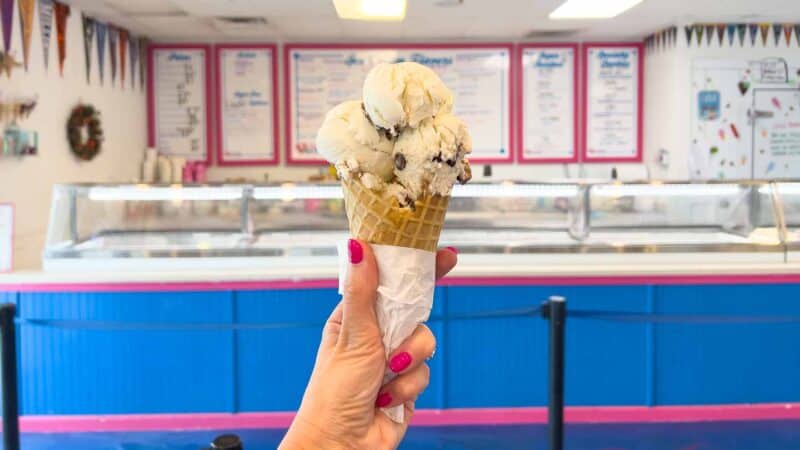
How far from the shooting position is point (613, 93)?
24.0 feet

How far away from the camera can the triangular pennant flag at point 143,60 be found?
6914 mm

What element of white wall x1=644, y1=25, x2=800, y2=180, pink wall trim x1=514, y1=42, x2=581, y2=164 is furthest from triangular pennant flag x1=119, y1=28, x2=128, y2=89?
white wall x1=644, y1=25, x2=800, y2=180

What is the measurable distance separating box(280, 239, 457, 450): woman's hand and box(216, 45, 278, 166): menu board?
6.22m

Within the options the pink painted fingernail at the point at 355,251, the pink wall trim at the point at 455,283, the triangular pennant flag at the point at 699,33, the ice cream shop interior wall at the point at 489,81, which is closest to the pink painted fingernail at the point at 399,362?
the pink painted fingernail at the point at 355,251

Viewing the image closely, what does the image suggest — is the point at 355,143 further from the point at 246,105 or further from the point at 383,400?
the point at 246,105

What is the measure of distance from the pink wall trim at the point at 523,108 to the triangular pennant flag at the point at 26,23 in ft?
13.8

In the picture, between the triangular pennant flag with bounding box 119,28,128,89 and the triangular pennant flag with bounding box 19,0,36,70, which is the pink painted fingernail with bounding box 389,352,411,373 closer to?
the triangular pennant flag with bounding box 19,0,36,70

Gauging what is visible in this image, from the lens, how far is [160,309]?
3619mm

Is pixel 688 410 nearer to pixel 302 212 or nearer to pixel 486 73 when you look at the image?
pixel 302 212

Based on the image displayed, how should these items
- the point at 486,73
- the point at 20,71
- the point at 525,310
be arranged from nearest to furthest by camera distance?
1. the point at 525,310
2. the point at 20,71
3. the point at 486,73

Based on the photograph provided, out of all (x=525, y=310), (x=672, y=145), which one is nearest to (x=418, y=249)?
(x=525, y=310)

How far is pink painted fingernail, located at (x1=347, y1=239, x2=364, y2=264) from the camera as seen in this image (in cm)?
115

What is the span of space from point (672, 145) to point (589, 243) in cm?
328

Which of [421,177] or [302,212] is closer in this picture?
[421,177]
